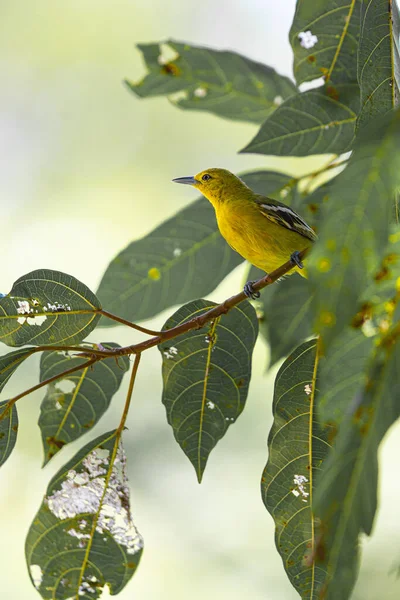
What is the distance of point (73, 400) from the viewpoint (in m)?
1.49

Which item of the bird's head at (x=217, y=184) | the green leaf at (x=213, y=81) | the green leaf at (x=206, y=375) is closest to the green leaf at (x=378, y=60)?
the green leaf at (x=206, y=375)

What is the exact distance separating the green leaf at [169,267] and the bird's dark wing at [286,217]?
4cm

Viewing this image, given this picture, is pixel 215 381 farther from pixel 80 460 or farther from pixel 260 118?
pixel 260 118

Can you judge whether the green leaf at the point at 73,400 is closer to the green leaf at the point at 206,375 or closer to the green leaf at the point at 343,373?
the green leaf at the point at 206,375

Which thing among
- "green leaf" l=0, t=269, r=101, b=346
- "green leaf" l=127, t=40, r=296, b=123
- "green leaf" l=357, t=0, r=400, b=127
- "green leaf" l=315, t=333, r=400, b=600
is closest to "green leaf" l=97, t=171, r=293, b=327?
"green leaf" l=127, t=40, r=296, b=123

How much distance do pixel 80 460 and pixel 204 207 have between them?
812mm

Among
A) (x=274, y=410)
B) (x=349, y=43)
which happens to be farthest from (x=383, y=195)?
(x=349, y=43)

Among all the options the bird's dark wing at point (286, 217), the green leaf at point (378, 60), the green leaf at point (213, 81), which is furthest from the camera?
the green leaf at point (213, 81)

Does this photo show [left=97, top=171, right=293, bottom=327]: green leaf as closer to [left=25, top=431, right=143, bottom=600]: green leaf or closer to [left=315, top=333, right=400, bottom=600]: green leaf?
[left=25, top=431, right=143, bottom=600]: green leaf

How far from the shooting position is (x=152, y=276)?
180 centimetres

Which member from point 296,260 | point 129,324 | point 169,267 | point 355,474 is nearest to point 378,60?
point 296,260

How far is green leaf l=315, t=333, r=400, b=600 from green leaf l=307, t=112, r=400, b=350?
0.10 m

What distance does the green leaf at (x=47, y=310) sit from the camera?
1224 millimetres

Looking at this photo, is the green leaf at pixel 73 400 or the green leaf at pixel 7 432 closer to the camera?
the green leaf at pixel 7 432
